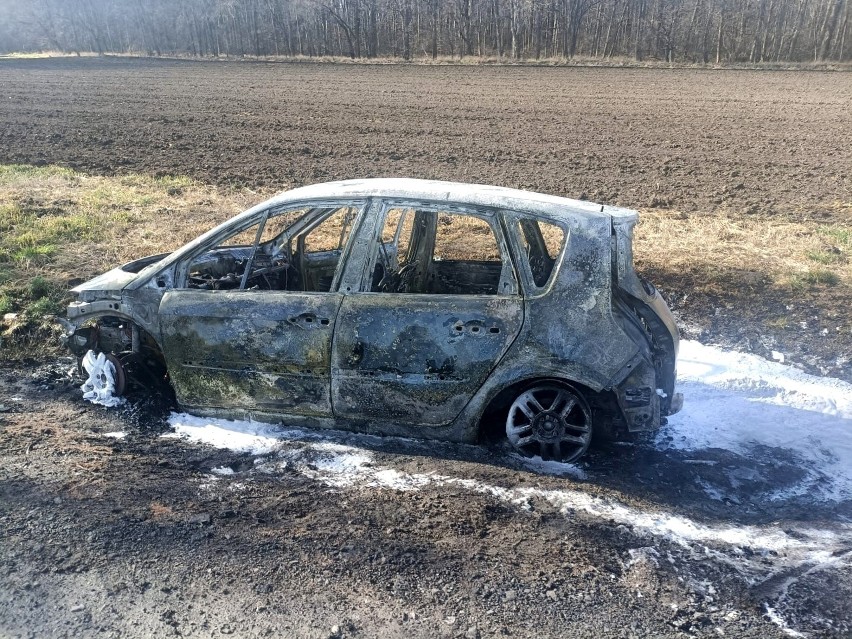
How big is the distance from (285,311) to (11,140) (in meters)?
16.6

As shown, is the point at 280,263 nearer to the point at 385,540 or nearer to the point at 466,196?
the point at 466,196

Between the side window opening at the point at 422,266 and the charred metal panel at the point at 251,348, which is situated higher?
the side window opening at the point at 422,266

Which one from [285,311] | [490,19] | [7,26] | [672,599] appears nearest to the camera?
[672,599]

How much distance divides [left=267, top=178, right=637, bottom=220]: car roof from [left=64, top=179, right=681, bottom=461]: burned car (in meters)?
0.01

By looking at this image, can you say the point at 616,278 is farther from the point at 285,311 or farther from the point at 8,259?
the point at 8,259

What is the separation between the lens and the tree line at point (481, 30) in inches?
1517

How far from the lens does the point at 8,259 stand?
8906 millimetres

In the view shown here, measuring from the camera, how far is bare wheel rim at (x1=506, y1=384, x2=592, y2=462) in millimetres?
5070

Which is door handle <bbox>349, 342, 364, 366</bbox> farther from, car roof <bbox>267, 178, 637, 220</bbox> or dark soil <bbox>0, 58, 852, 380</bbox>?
dark soil <bbox>0, 58, 852, 380</bbox>

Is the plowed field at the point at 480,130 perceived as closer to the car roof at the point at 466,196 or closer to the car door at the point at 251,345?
the car roof at the point at 466,196

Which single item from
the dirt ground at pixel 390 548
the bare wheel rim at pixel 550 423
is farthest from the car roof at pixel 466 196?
the dirt ground at pixel 390 548

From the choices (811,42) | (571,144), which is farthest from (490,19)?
(571,144)

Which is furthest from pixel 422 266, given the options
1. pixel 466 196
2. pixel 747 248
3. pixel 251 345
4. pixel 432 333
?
pixel 747 248

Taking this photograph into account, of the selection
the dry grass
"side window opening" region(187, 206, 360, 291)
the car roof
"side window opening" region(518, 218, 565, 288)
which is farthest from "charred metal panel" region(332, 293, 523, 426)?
the dry grass
